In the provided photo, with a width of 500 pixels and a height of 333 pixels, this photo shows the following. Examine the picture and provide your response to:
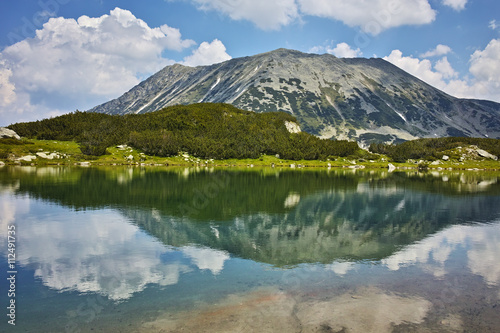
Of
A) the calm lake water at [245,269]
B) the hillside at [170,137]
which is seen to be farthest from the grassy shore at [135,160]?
the calm lake water at [245,269]

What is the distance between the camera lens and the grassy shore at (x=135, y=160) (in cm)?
12294

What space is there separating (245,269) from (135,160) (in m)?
137

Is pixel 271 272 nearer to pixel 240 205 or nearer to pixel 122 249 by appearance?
pixel 122 249

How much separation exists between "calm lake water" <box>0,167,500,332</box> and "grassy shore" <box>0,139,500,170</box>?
100 meters

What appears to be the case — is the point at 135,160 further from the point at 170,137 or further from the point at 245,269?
the point at 245,269

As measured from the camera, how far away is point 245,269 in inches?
750

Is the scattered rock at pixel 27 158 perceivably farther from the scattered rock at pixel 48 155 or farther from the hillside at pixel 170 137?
the hillside at pixel 170 137

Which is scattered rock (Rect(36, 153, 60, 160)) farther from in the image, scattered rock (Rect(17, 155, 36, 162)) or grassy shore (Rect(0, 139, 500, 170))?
scattered rock (Rect(17, 155, 36, 162))

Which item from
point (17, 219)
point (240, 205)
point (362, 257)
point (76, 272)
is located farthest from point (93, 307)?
point (240, 205)

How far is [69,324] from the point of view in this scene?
12.5 m

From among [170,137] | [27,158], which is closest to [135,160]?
[170,137]

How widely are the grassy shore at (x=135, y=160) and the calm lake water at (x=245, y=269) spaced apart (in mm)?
100364

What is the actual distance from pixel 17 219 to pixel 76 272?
1743cm

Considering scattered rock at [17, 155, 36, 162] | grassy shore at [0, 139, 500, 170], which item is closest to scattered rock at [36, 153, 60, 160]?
grassy shore at [0, 139, 500, 170]
